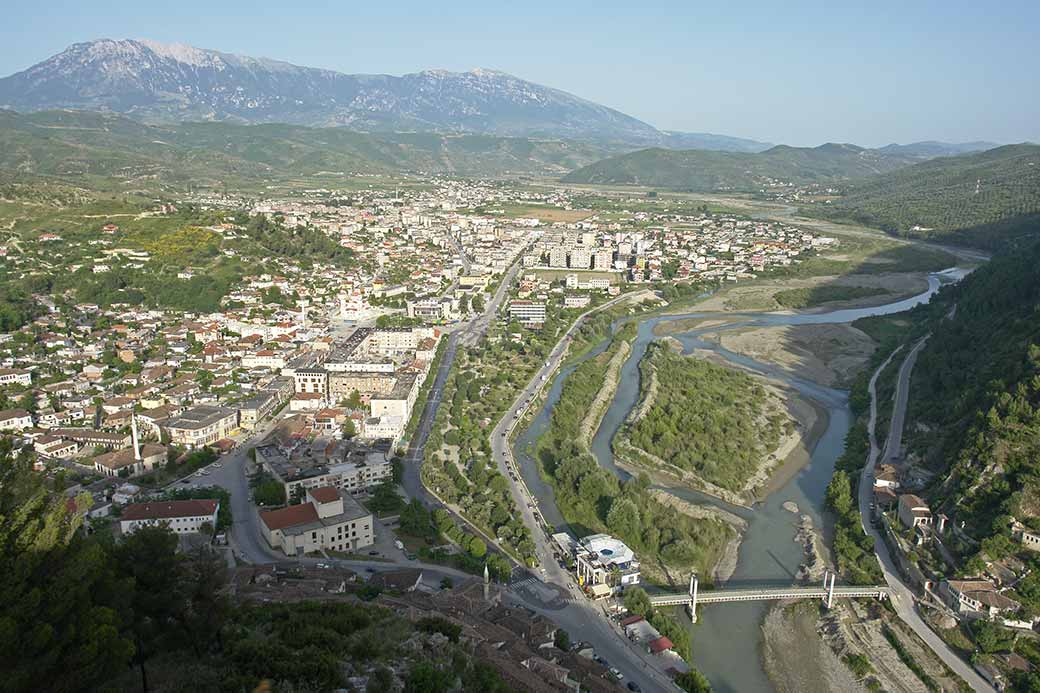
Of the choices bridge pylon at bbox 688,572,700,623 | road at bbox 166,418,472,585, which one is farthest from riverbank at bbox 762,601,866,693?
road at bbox 166,418,472,585

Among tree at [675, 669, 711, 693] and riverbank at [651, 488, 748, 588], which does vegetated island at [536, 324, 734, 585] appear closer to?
riverbank at [651, 488, 748, 588]

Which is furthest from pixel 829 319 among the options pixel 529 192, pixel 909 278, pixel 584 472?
pixel 529 192

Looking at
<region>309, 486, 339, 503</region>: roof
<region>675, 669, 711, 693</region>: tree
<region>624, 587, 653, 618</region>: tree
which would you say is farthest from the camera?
<region>309, 486, 339, 503</region>: roof

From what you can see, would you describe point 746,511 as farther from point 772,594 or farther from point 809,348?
point 809,348

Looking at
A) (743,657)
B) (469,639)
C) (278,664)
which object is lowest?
(743,657)

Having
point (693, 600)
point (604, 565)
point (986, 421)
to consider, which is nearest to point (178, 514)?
point (604, 565)

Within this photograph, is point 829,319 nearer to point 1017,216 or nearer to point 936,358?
point 936,358
